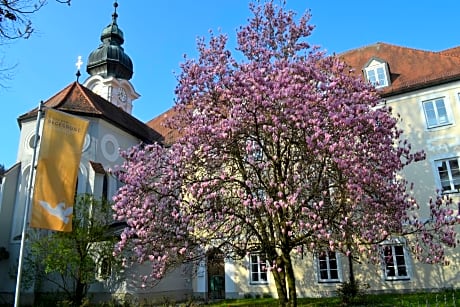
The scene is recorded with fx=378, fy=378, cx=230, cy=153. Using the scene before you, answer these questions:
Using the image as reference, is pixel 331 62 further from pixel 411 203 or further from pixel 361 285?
pixel 361 285

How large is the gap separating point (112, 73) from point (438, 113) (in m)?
27.5

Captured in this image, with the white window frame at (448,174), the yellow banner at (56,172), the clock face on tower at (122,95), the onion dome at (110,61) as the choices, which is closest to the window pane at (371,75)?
the white window frame at (448,174)

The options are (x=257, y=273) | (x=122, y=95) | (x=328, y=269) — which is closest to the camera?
(x=328, y=269)

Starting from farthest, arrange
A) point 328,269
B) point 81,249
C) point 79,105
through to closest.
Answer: point 79,105, point 328,269, point 81,249

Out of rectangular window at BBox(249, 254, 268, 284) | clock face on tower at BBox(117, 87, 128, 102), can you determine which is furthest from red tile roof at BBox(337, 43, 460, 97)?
clock face on tower at BBox(117, 87, 128, 102)

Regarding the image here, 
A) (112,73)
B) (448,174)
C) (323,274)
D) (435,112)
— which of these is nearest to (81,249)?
(323,274)

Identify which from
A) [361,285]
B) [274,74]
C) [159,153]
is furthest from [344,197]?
[361,285]

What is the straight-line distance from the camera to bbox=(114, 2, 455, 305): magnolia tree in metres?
9.30

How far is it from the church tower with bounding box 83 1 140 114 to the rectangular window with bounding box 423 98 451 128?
81.3ft

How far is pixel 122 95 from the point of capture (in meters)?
34.4

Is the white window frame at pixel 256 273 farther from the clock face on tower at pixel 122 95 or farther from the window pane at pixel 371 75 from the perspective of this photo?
the clock face on tower at pixel 122 95

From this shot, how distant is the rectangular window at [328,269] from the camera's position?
687 inches

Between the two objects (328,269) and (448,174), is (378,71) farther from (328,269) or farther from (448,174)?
(328,269)

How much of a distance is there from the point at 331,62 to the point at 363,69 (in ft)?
31.5
